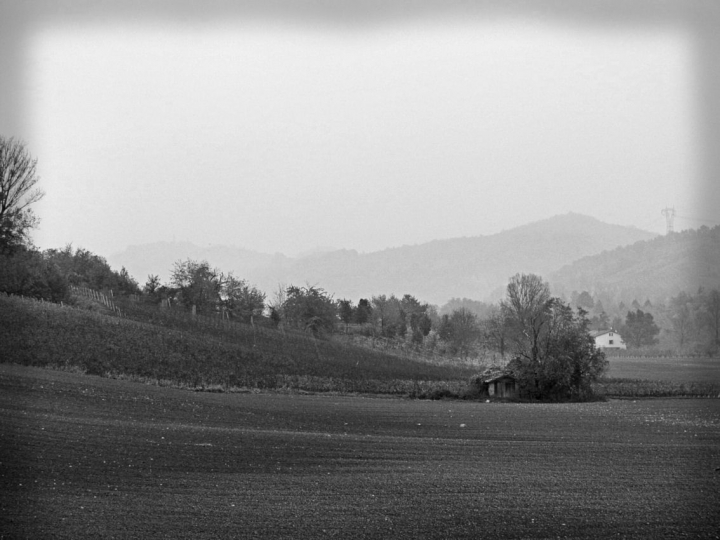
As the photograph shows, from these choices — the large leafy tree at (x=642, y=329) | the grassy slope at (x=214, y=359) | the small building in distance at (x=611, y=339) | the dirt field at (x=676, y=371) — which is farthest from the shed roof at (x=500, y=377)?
the small building in distance at (x=611, y=339)

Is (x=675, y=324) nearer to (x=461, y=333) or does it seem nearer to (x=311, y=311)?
(x=461, y=333)

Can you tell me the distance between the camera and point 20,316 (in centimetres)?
3578

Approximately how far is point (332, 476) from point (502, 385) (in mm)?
26799

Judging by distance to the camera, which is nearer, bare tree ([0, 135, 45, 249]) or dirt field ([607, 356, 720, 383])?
bare tree ([0, 135, 45, 249])

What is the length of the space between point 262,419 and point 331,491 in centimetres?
1029

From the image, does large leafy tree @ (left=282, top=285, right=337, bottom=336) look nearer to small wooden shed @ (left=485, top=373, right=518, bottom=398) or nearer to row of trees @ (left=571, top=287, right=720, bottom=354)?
small wooden shed @ (left=485, top=373, right=518, bottom=398)

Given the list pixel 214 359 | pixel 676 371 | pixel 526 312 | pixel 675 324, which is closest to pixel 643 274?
pixel 675 324

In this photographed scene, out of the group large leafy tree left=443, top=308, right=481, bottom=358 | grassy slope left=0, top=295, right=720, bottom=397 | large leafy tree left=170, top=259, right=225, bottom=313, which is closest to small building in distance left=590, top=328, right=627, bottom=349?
large leafy tree left=443, top=308, right=481, bottom=358

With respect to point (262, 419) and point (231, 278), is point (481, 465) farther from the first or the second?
Result: point (231, 278)

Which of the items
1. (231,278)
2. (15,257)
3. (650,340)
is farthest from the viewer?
(650,340)

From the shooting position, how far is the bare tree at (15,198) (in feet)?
86.8

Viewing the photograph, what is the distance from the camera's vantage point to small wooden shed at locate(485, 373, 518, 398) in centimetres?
3681

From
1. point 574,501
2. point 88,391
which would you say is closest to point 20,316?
point 88,391

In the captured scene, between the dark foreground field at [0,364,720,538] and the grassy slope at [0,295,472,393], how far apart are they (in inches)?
533
